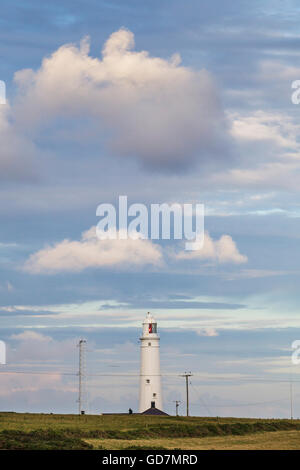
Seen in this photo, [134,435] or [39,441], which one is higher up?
[134,435]

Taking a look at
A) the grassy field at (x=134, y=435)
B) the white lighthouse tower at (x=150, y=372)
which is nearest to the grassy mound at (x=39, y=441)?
the grassy field at (x=134, y=435)

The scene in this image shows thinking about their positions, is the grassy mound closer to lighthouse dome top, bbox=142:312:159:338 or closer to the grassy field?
the grassy field

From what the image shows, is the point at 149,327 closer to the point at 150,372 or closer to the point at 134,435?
the point at 150,372

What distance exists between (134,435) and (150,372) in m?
46.6

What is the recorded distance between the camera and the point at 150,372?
5017 inches

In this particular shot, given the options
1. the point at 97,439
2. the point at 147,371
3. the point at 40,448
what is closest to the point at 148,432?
the point at 97,439

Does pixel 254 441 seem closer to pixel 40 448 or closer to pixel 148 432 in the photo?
pixel 148 432

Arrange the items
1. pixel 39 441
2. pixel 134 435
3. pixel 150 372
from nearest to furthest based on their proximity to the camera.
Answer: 1. pixel 39 441
2. pixel 134 435
3. pixel 150 372

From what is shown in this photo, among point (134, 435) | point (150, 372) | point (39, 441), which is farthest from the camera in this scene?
point (150, 372)

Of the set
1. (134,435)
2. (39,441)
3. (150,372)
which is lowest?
(39,441)

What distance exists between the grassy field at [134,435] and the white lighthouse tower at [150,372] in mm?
14455

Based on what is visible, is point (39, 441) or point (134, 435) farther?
point (134, 435)

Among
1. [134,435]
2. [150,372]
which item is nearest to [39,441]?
[134,435]

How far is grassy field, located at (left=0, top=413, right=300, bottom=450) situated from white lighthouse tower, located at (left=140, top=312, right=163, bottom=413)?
14455mm
